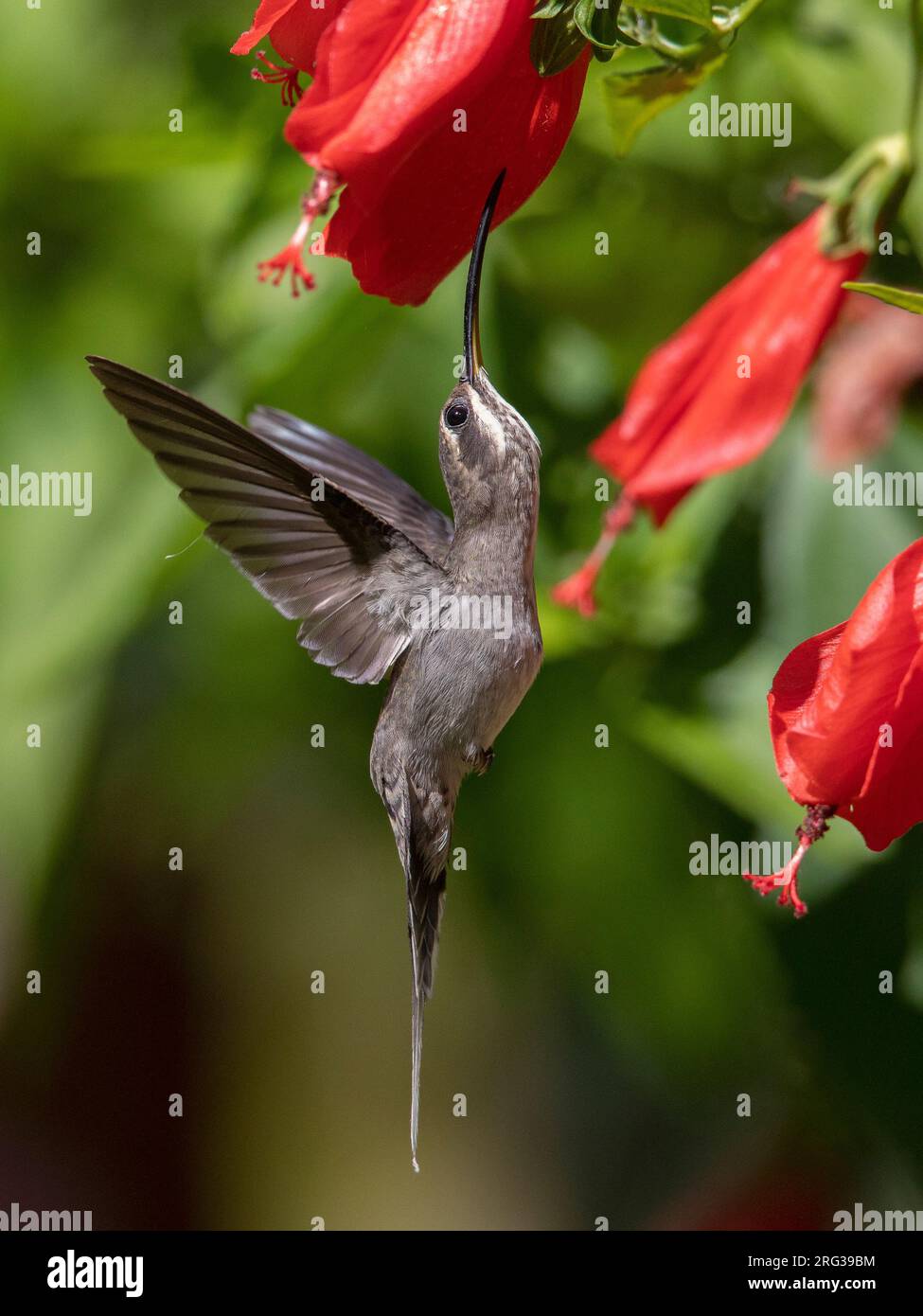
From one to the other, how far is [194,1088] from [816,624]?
573 millimetres

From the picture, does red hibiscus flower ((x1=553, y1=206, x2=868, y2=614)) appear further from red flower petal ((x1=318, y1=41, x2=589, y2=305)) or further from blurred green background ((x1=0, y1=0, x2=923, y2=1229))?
red flower petal ((x1=318, y1=41, x2=589, y2=305))

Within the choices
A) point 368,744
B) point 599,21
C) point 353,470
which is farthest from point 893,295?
point 368,744

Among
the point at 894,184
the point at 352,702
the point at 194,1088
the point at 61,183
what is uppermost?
the point at 61,183

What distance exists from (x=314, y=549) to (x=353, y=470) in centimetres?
12

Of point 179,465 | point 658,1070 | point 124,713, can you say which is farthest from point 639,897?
point 179,465

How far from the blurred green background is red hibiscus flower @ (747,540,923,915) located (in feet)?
1.17

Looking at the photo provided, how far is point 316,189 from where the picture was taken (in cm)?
43

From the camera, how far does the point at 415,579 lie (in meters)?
0.55

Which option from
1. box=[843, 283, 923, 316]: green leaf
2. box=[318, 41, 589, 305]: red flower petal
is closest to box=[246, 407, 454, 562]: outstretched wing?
box=[318, 41, 589, 305]: red flower petal

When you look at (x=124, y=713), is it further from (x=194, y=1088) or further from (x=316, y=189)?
(x=316, y=189)

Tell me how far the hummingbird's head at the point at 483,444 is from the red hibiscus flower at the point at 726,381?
0.20 meters

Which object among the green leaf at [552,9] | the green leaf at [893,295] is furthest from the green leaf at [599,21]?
the green leaf at [893,295]

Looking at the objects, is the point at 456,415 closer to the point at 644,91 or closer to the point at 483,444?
the point at 483,444

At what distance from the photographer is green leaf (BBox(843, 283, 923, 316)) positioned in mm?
373
